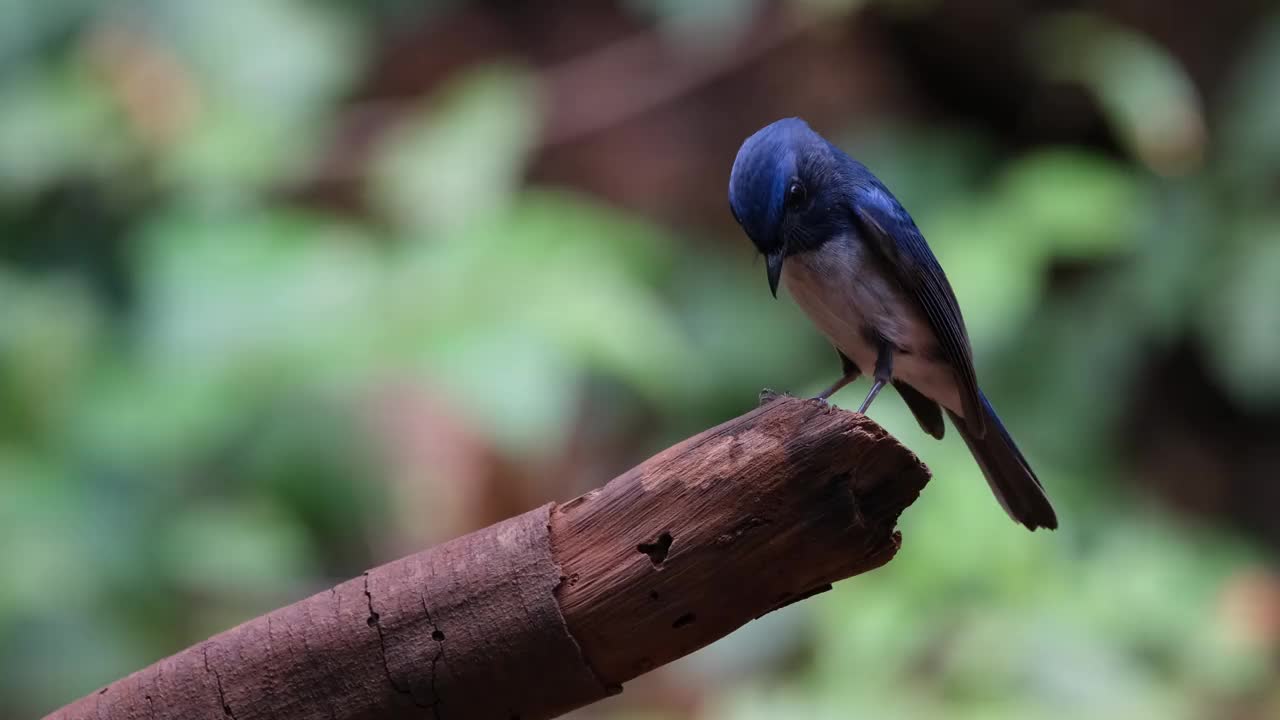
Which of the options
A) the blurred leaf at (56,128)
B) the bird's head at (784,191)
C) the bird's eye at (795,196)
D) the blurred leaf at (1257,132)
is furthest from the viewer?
the blurred leaf at (1257,132)

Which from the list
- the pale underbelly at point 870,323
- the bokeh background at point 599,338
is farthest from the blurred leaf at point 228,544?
the pale underbelly at point 870,323

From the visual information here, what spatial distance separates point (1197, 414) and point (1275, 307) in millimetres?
2075

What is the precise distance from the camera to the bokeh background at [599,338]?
170 inches

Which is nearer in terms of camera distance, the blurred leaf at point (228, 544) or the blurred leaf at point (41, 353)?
the blurred leaf at point (41, 353)

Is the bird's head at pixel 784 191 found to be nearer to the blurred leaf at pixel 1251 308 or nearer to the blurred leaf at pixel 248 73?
the blurred leaf at pixel 248 73

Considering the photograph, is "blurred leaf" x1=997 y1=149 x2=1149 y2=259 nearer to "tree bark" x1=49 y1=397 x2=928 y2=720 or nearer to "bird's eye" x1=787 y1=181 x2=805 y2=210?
"bird's eye" x1=787 y1=181 x2=805 y2=210

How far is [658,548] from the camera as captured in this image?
202 cm

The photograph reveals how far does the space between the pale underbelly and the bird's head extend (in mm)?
97

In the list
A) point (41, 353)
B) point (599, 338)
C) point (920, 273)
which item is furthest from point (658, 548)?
point (41, 353)

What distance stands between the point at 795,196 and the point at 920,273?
0.34m

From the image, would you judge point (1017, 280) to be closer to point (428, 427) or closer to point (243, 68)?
point (428, 427)

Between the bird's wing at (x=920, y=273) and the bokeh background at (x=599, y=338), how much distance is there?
1123mm

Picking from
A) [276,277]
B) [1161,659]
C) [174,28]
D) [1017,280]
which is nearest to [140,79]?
[174,28]

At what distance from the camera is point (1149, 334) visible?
598cm
